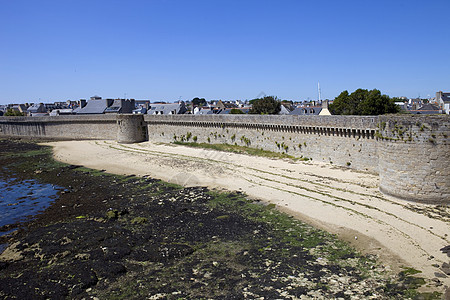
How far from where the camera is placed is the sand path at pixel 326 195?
1044 centimetres

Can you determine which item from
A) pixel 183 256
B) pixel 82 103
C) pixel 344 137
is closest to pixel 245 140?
pixel 344 137

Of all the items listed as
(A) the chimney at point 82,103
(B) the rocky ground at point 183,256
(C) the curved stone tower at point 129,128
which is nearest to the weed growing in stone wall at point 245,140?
(B) the rocky ground at point 183,256

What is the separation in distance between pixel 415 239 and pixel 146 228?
911 cm

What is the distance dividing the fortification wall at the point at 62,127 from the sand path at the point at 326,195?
13.2 metres

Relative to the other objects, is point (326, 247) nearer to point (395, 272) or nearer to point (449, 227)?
point (395, 272)

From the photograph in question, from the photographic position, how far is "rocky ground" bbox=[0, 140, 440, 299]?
28.0 ft

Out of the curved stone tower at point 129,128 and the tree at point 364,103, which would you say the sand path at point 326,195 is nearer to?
the curved stone tower at point 129,128

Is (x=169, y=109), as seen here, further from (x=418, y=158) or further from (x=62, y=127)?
(x=418, y=158)

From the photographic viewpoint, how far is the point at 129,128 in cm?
3597

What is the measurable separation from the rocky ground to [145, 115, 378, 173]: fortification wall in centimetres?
750

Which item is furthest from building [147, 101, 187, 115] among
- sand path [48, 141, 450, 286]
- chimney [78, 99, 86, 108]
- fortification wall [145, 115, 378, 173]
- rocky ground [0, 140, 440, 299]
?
rocky ground [0, 140, 440, 299]

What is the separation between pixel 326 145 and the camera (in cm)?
2122

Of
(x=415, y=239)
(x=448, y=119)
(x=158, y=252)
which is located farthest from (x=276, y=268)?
(x=448, y=119)

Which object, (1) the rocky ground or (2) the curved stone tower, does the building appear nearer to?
A: (2) the curved stone tower
